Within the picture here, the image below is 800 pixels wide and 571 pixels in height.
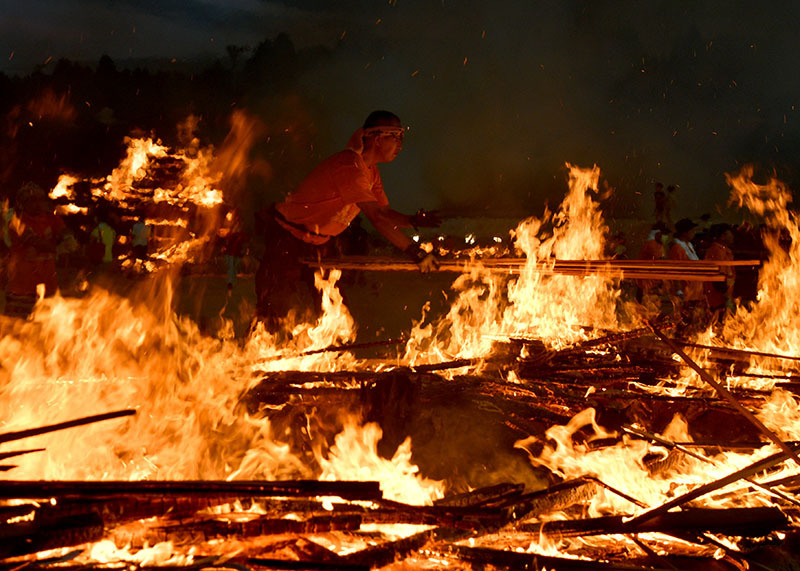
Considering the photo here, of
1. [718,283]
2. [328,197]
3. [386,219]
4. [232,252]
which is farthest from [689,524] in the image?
[232,252]

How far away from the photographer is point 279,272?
5316 mm

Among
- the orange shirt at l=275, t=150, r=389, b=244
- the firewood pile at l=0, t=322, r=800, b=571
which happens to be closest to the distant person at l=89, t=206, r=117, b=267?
the orange shirt at l=275, t=150, r=389, b=244

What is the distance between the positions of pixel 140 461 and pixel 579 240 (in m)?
8.49

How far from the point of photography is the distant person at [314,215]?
5.14m

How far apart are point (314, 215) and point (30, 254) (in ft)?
11.6

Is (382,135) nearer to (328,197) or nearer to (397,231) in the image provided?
(328,197)

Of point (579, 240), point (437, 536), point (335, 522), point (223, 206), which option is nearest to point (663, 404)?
point (437, 536)

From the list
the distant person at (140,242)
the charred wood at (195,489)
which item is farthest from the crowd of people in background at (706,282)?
the distant person at (140,242)

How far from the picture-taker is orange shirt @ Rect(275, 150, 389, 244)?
5078mm

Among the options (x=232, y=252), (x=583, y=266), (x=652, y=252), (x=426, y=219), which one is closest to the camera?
(x=583, y=266)

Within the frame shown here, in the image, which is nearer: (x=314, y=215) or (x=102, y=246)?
(x=314, y=215)

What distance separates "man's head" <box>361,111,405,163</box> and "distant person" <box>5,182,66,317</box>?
3994 mm

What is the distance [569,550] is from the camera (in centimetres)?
262

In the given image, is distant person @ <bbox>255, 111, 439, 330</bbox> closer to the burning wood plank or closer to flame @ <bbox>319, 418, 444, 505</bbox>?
flame @ <bbox>319, 418, 444, 505</bbox>
